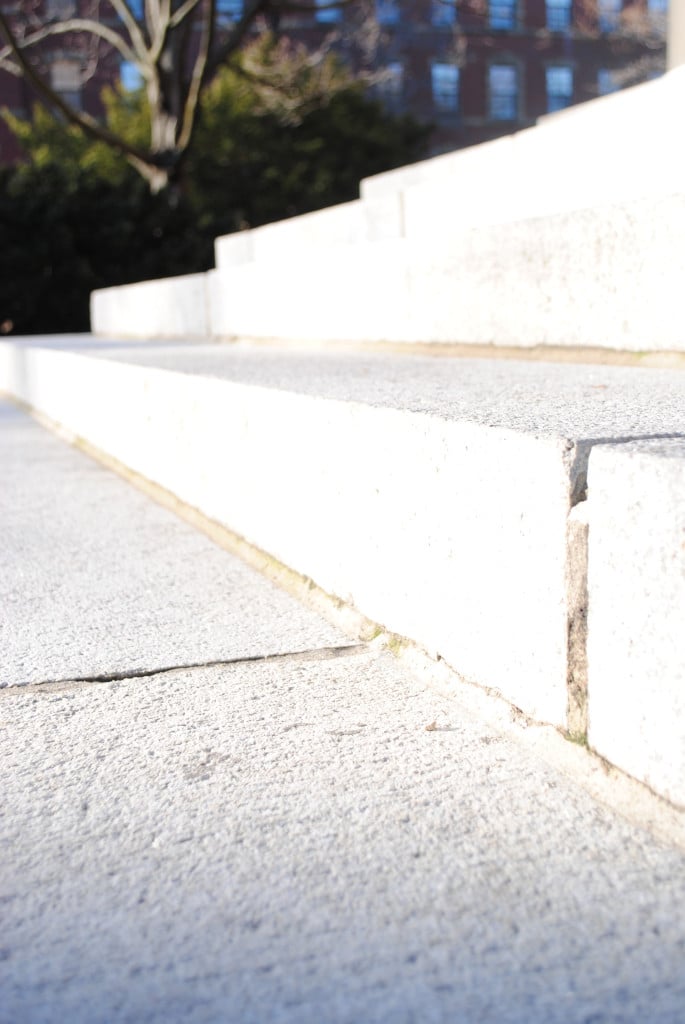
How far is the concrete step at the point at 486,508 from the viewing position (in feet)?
4.29

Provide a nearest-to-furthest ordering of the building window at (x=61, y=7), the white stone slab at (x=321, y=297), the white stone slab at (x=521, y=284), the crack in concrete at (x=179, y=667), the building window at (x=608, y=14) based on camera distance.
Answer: the crack in concrete at (x=179, y=667), the white stone slab at (x=521, y=284), the white stone slab at (x=321, y=297), the building window at (x=61, y=7), the building window at (x=608, y=14)

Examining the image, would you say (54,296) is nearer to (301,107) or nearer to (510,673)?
(301,107)

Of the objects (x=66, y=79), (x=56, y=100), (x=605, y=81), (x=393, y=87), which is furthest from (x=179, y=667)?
(x=605, y=81)

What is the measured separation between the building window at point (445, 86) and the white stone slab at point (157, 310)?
24821mm

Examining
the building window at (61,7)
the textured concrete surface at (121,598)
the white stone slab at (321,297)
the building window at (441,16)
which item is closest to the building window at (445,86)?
the building window at (441,16)

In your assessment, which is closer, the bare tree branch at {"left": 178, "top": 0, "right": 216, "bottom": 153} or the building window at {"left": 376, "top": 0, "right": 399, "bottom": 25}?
the bare tree branch at {"left": 178, "top": 0, "right": 216, "bottom": 153}

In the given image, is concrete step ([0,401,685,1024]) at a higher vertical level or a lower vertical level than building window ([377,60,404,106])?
lower

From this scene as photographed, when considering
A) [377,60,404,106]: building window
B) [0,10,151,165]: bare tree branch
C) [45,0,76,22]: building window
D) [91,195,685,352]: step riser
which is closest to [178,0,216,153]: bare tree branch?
[0,10,151,165]: bare tree branch

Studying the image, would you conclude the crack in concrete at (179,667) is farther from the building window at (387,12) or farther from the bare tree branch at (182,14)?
the building window at (387,12)

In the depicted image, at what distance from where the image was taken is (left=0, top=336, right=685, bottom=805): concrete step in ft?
4.29

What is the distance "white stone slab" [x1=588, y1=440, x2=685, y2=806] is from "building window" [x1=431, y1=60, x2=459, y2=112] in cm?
3479

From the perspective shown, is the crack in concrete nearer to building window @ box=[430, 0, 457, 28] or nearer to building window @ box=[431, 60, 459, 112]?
building window @ box=[431, 60, 459, 112]

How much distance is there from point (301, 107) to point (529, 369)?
2272cm

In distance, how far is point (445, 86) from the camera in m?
33.9
